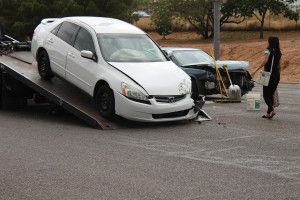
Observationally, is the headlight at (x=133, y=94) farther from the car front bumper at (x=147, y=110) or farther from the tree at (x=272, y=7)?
the tree at (x=272, y=7)

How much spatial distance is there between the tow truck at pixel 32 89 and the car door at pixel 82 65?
0.90 feet

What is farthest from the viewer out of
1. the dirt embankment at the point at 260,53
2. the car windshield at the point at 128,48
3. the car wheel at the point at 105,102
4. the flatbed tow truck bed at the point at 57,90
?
the dirt embankment at the point at 260,53

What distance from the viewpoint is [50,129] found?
34.9 feet

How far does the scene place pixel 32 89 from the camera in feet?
42.4

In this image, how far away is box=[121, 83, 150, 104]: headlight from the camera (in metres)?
10.2

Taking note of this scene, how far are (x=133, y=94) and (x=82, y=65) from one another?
5.34ft

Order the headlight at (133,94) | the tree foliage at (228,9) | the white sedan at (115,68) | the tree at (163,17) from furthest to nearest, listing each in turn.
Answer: the tree at (163,17) → the tree foliage at (228,9) → the white sedan at (115,68) → the headlight at (133,94)

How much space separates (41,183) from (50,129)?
4139 mm

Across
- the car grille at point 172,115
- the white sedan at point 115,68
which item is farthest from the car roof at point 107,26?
the car grille at point 172,115

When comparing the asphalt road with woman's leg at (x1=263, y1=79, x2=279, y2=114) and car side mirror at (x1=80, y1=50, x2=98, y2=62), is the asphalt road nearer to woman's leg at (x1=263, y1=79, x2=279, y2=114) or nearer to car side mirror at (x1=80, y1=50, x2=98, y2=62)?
woman's leg at (x1=263, y1=79, x2=279, y2=114)

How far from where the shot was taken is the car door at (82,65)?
11.1 metres

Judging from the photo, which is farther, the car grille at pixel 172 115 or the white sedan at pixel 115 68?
the car grille at pixel 172 115

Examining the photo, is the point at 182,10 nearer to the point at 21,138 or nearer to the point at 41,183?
the point at 21,138

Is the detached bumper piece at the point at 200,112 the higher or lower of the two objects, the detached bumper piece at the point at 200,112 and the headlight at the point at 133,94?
the lower
